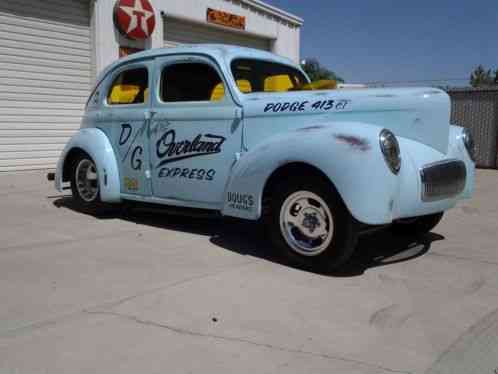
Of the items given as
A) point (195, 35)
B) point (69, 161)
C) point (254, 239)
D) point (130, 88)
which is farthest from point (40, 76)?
point (254, 239)

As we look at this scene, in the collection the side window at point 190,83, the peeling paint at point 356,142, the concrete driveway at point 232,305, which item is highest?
the side window at point 190,83

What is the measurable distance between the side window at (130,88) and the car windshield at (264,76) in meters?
1.15

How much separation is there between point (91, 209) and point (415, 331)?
4.43 m

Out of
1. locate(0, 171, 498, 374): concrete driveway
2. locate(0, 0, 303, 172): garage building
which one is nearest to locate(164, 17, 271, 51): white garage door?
locate(0, 0, 303, 172): garage building

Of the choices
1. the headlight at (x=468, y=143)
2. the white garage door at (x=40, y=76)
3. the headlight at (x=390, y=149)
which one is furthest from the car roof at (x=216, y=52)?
the white garage door at (x=40, y=76)

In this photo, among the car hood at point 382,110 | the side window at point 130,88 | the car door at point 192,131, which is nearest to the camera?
the car hood at point 382,110

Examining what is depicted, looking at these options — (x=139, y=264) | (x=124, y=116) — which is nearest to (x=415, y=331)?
(x=139, y=264)

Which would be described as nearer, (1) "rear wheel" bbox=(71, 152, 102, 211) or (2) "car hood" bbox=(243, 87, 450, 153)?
(2) "car hood" bbox=(243, 87, 450, 153)

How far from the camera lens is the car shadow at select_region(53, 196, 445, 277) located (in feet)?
15.3

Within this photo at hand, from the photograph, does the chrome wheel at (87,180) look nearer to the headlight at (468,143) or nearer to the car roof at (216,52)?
the car roof at (216,52)

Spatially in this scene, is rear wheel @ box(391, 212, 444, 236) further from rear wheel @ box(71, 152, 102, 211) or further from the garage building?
the garage building

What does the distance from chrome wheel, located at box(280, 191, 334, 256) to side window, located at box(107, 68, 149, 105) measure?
7.86 feet

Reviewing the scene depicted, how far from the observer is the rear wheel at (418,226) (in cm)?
527

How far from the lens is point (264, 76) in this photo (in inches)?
221
